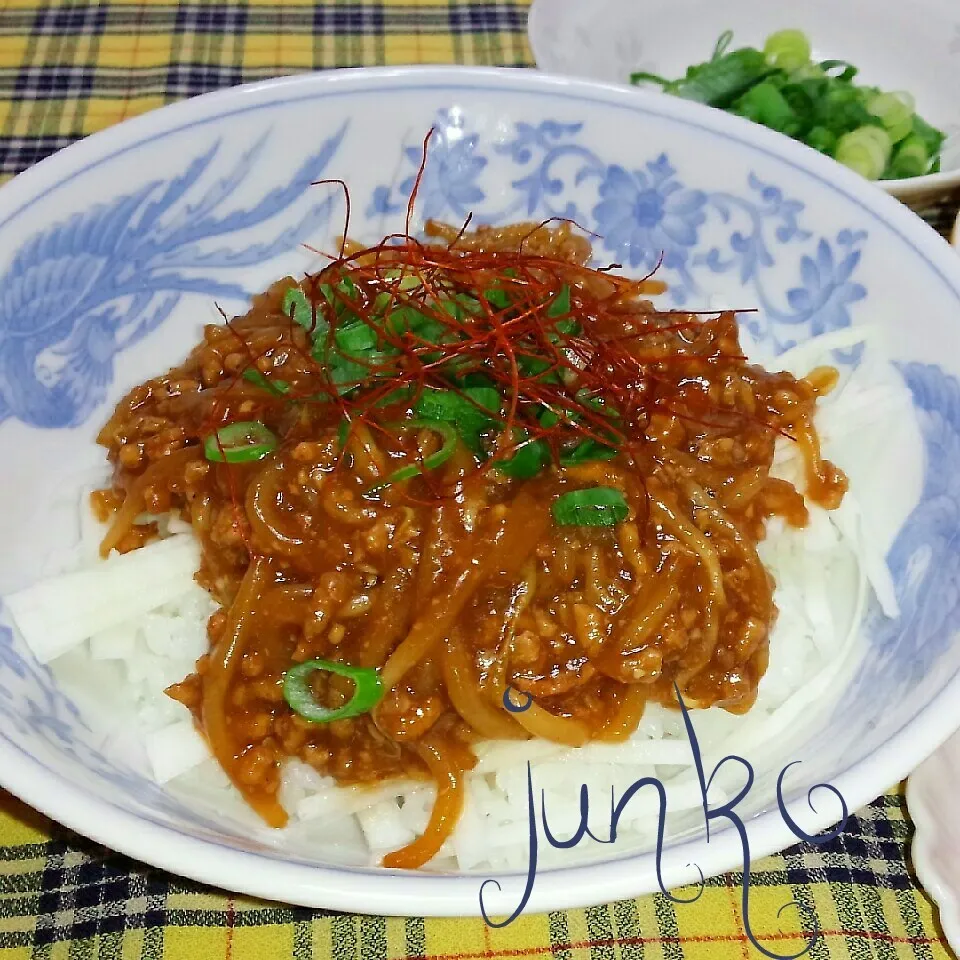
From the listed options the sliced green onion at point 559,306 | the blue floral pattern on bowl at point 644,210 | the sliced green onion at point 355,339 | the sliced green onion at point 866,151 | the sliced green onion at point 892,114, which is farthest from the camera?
the sliced green onion at point 892,114

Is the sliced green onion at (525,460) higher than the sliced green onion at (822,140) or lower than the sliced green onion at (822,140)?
lower

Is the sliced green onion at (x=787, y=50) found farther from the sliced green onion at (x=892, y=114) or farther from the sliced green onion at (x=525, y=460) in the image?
the sliced green onion at (x=525, y=460)

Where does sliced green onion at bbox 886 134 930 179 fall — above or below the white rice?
above

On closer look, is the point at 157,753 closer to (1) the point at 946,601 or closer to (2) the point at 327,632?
(2) the point at 327,632

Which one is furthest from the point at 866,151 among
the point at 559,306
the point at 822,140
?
the point at 559,306

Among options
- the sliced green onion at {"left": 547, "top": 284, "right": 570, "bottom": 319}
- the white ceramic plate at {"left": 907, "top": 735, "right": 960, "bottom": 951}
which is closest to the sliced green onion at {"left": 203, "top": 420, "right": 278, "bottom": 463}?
the sliced green onion at {"left": 547, "top": 284, "right": 570, "bottom": 319}

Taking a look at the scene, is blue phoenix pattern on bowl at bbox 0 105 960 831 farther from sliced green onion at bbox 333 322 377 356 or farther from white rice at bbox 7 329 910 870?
sliced green onion at bbox 333 322 377 356

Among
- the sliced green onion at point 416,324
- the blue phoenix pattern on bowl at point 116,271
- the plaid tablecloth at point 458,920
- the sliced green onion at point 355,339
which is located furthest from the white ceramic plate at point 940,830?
the blue phoenix pattern on bowl at point 116,271
